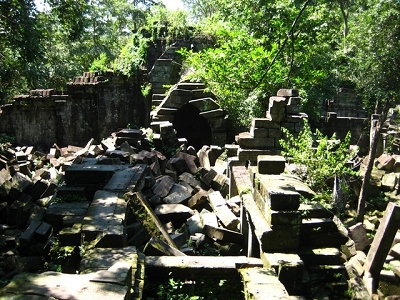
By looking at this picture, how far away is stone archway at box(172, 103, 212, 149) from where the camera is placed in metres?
14.4

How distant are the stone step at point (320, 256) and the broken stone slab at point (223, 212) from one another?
1536 millimetres

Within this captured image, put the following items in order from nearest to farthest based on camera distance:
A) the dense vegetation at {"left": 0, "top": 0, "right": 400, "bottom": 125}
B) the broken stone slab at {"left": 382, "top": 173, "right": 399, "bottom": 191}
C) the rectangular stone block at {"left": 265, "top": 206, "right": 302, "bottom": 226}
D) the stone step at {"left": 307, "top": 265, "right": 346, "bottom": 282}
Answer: the rectangular stone block at {"left": 265, "top": 206, "right": 302, "bottom": 226} < the stone step at {"left": 307, "top": 265, "right": 346, "bottom": 282} < the dense vegetation at {"left": 0, "top": 0, "right": 400, "bottom": 125} < the broken stone slab at {"left": 382, "top": 173, "right": 399, "bottom": 191}

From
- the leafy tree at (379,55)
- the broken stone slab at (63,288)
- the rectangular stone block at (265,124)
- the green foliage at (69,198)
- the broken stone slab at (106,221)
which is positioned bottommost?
the green foliage at (69,198)

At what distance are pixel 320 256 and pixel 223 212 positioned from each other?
210 centimetres

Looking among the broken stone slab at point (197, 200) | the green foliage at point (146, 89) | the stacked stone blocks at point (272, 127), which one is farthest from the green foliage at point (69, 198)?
the green foliage at point (146, 89)

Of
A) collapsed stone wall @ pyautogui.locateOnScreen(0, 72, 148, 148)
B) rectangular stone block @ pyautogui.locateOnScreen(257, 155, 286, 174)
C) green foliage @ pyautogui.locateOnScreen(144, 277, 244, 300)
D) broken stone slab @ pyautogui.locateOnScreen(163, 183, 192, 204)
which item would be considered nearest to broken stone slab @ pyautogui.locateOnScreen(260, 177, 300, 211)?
rectangular stone block @ pyautogui.locateOnScreen(257, 155, 286, 174)

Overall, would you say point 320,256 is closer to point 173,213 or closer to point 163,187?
point 173,213

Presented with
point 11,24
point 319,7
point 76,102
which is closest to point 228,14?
point 319,7

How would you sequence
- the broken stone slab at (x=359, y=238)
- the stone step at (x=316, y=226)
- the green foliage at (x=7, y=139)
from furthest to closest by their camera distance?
the green foliage at (x=7, y=139) → the broken stone slab at (x=359, y=238) → the stone step at (x=316, y=226)

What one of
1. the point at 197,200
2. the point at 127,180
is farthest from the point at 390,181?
the point at 127,180

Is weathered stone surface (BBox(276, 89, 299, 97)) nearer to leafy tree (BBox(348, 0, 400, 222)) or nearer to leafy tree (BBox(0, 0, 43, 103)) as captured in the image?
leafy tree (BBox(348, 0, 400, 222))

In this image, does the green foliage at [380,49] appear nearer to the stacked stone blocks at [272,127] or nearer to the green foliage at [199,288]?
the stacked stone blocks at [272,127]

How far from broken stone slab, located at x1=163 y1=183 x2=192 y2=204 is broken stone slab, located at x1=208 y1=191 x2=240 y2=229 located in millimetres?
474

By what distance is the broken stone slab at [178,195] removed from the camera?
23.4 ft
